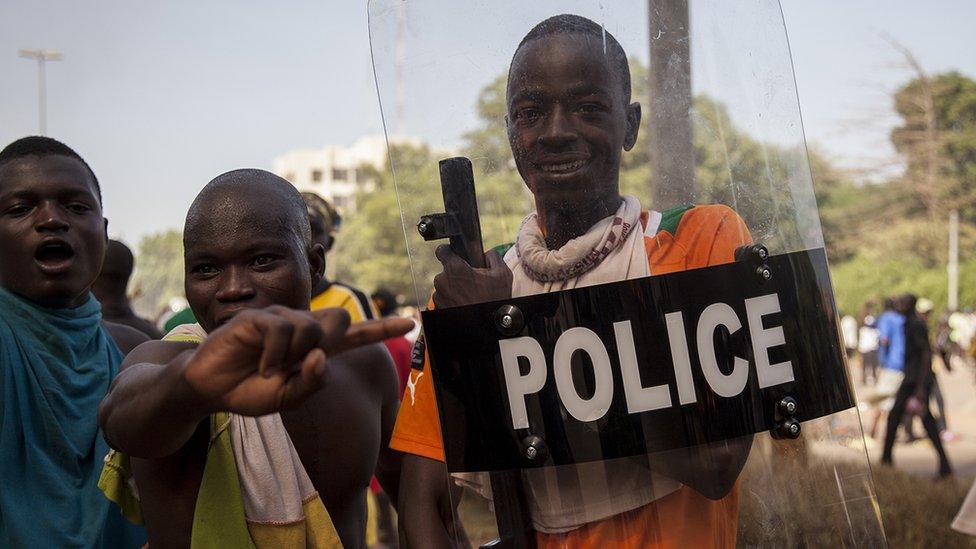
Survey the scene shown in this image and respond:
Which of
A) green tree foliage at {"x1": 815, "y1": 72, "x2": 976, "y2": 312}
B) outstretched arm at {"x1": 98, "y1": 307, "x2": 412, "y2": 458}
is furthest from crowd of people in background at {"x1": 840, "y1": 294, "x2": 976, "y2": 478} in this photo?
outstretched arm at {"x1": 98, "y1": 307, "x2": 412, "y2": 458}

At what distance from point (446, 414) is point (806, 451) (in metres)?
0.61

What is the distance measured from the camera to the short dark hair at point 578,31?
1.75 metres

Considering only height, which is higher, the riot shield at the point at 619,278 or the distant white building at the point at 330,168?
the distant white building at the point at 330,168

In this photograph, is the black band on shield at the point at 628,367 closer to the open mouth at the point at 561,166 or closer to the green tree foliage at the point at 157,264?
the open mouth at the point at 561,166

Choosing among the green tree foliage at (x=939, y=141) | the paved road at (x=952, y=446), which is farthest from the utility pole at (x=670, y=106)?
the green tree foliage at (x=939, y=141)

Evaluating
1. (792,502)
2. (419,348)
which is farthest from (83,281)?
(792,502)

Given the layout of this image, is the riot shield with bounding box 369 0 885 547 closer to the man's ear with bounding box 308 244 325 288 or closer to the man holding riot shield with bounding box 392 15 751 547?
the man holding riot shield with bounding box 392 15 751 547

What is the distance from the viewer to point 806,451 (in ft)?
5.85

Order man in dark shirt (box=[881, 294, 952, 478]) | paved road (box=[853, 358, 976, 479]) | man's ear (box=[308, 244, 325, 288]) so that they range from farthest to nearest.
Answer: paved road (box=[853, 358, 976, 479])
man in dark shirt (box=[881, 294, 952, 478])
man's ear (box=[308, 244, 325, 288])

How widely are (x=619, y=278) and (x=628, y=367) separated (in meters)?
0.15

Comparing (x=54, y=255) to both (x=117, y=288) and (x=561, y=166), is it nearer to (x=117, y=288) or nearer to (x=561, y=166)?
(x=561, y=166)

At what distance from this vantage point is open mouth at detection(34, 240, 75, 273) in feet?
8.71

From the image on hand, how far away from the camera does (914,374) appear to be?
10.4 m

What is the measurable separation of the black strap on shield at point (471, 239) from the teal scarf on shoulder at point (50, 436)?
50.1 inches
